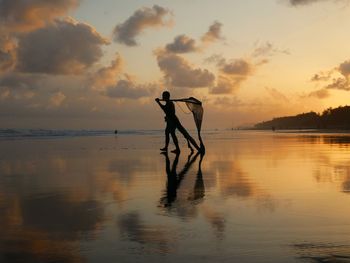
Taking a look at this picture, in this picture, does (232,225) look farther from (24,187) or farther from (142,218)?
(24,187)

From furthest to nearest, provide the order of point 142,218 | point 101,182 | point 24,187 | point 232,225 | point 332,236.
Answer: point 101,182
point 24,187
point 142,218
point 232,225
point 332,236

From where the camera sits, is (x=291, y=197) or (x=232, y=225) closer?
(x=232, y=225)

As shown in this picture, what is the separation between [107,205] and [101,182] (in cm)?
302

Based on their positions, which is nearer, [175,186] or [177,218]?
[177,218]

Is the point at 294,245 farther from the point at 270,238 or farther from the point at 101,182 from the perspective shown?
the point at 101,182

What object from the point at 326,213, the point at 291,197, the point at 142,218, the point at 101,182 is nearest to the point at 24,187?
the point at 101,182

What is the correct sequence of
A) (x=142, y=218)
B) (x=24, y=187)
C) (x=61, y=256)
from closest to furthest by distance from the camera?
(x=61, y=256), (x=142, y=218), (x=24, y=187)

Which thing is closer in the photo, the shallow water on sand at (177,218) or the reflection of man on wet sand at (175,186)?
the shallow water on sand at (177,218)

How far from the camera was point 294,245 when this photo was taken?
446 centimetres

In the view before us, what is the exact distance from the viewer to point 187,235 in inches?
192

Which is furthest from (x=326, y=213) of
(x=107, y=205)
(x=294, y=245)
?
(x=107, y=205)

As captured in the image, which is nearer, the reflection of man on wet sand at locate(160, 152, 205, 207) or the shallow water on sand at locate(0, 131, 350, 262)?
the shallow water on sand at locate(0, 131, 350, 262)

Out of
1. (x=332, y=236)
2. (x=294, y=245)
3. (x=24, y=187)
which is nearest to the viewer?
(x=294, y=245)

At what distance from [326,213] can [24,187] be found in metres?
6.09
